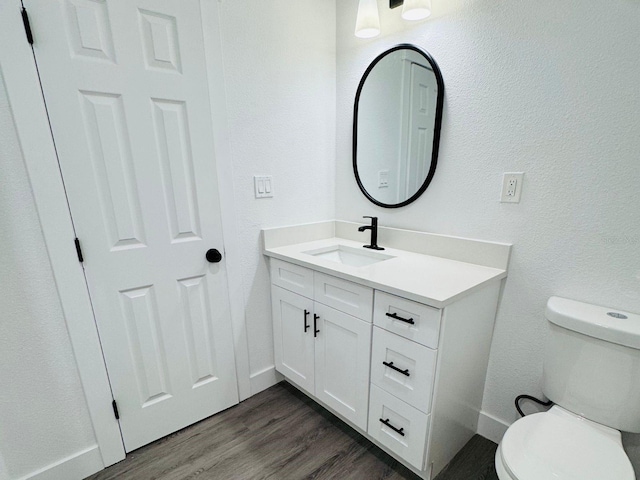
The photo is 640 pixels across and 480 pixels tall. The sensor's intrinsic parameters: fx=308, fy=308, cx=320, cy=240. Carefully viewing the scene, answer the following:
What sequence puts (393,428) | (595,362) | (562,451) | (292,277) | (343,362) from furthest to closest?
(292,277)
(343,362)
(393,428)
(595,362)
(562,451)

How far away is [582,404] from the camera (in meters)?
1.14

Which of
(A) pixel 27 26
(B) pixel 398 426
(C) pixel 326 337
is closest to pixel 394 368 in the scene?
(B) pixel 398 426

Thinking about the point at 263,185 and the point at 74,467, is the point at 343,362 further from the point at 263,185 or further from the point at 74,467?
the point at 74,467

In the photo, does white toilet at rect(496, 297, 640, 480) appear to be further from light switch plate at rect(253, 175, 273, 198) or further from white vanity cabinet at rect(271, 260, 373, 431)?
light switch plate at rect(253, 175, 273, 198)

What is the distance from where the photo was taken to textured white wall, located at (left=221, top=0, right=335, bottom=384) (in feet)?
5.14

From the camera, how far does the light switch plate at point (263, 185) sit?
5.58 feet

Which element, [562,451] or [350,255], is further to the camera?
[350,255]

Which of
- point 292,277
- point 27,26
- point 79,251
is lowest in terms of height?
point 292,277

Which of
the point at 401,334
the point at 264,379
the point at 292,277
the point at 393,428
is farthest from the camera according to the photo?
the point at 264,379

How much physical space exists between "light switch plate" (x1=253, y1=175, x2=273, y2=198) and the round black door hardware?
1.27 ft

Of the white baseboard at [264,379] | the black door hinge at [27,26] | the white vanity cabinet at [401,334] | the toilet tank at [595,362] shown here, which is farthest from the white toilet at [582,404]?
the black door hinge at [27,26]

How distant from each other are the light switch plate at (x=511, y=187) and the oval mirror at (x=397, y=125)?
0.34m

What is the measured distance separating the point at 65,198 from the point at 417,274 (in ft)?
4.73

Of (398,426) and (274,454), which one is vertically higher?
(398,426)
